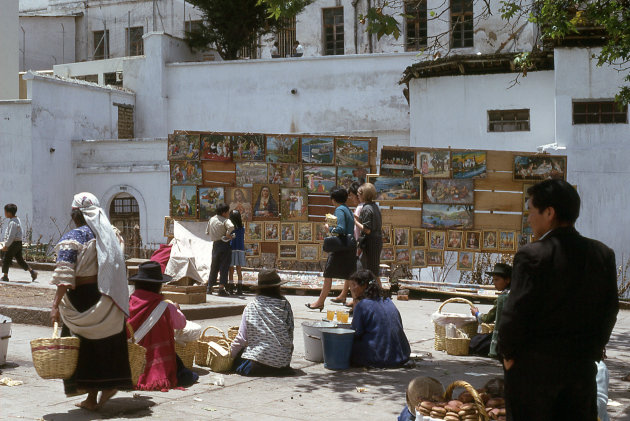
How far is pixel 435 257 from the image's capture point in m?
15.1

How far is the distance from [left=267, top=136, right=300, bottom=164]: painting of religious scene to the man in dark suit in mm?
11878

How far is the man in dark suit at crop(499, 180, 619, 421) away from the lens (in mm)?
3969

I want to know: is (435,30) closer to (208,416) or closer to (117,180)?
(117,180)

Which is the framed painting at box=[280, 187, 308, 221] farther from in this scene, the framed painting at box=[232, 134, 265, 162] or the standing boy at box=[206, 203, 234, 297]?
the standing boy at box=[206, 203, 234, 297]

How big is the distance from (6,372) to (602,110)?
45.6 ft

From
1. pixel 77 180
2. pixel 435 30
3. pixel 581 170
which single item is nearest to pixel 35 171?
pixel 77 180

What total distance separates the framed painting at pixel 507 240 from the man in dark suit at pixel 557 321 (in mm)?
10843

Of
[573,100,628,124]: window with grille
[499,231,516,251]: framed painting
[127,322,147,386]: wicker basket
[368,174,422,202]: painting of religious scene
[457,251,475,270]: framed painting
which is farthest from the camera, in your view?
[573,100,628,124]: window with grille

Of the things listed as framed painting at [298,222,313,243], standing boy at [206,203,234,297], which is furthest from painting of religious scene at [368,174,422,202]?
standing boy at [206,203,234,297]

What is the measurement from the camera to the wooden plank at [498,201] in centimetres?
1482

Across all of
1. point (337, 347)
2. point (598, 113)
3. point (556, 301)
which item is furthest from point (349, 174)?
point (556, 301)

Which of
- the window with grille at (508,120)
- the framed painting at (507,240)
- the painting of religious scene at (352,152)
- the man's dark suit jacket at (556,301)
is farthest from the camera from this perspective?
the window with grille at (508,120)

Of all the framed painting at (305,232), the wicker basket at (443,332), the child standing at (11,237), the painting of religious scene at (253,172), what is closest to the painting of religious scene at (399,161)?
the framed painting at (305,232)

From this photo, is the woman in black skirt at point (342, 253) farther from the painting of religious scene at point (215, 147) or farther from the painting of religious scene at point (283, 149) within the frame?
the painting of religious scene at point (215, 147)
